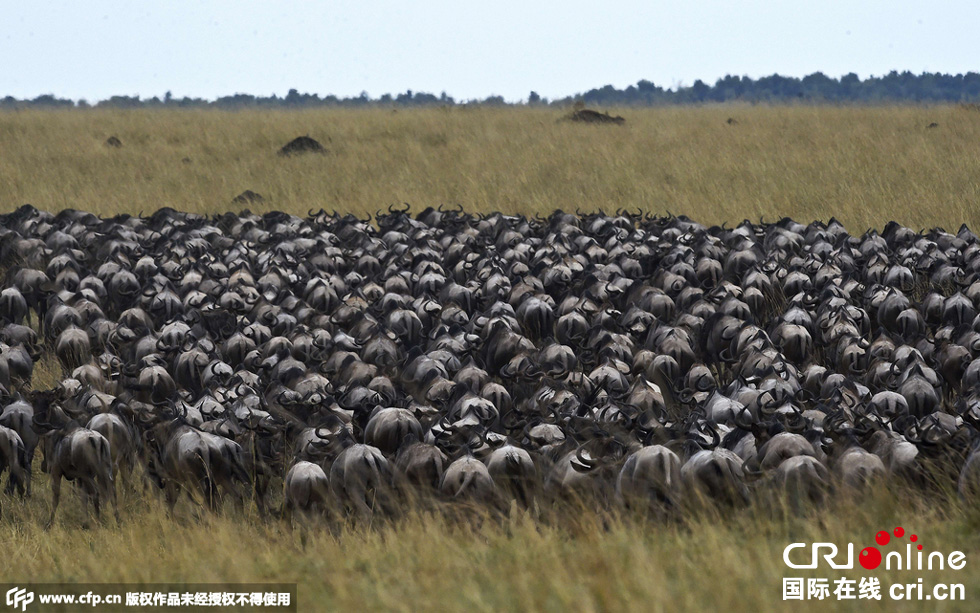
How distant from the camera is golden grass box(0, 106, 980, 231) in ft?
99.6

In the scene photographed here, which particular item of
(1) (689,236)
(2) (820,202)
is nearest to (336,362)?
(1) (689,236)

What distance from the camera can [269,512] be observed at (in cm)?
1023

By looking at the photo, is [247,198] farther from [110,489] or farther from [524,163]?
[110,489]

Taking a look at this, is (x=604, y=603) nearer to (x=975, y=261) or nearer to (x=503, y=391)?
(x=503, y=391)

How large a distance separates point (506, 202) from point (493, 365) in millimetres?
18365

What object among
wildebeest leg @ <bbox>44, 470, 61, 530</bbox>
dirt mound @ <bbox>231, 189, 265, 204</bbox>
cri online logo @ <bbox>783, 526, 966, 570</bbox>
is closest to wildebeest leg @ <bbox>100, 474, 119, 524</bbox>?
wildebeest leg @ <bbox>44, 470, 61, 530</bbox>

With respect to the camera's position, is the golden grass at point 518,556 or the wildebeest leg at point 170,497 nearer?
the golden grass at point 518,556

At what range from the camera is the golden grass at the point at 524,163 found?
3036cm

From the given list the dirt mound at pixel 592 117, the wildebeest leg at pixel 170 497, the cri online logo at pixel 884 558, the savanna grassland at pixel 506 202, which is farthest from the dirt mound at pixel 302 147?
the cri online logo at pixel 884 558

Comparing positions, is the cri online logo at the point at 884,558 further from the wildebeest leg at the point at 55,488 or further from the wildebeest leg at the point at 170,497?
the wildebeest leg at the point at 55,488

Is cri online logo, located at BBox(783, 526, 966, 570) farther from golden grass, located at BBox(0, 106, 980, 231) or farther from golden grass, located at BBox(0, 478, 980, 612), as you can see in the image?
golden grass, located at BBox(0, 106, 980, 231)

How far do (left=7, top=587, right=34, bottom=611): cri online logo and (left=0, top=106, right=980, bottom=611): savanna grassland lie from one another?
34 centimetres

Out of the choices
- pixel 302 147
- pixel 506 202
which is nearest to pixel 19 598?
pixel 506 202

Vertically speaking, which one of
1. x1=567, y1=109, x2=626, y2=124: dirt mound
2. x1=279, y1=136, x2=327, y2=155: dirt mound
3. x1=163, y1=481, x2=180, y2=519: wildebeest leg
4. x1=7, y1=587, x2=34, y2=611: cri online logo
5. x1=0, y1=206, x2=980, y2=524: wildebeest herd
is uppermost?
x1=567, y1=109, x2=626, y2=124: dirt mound
